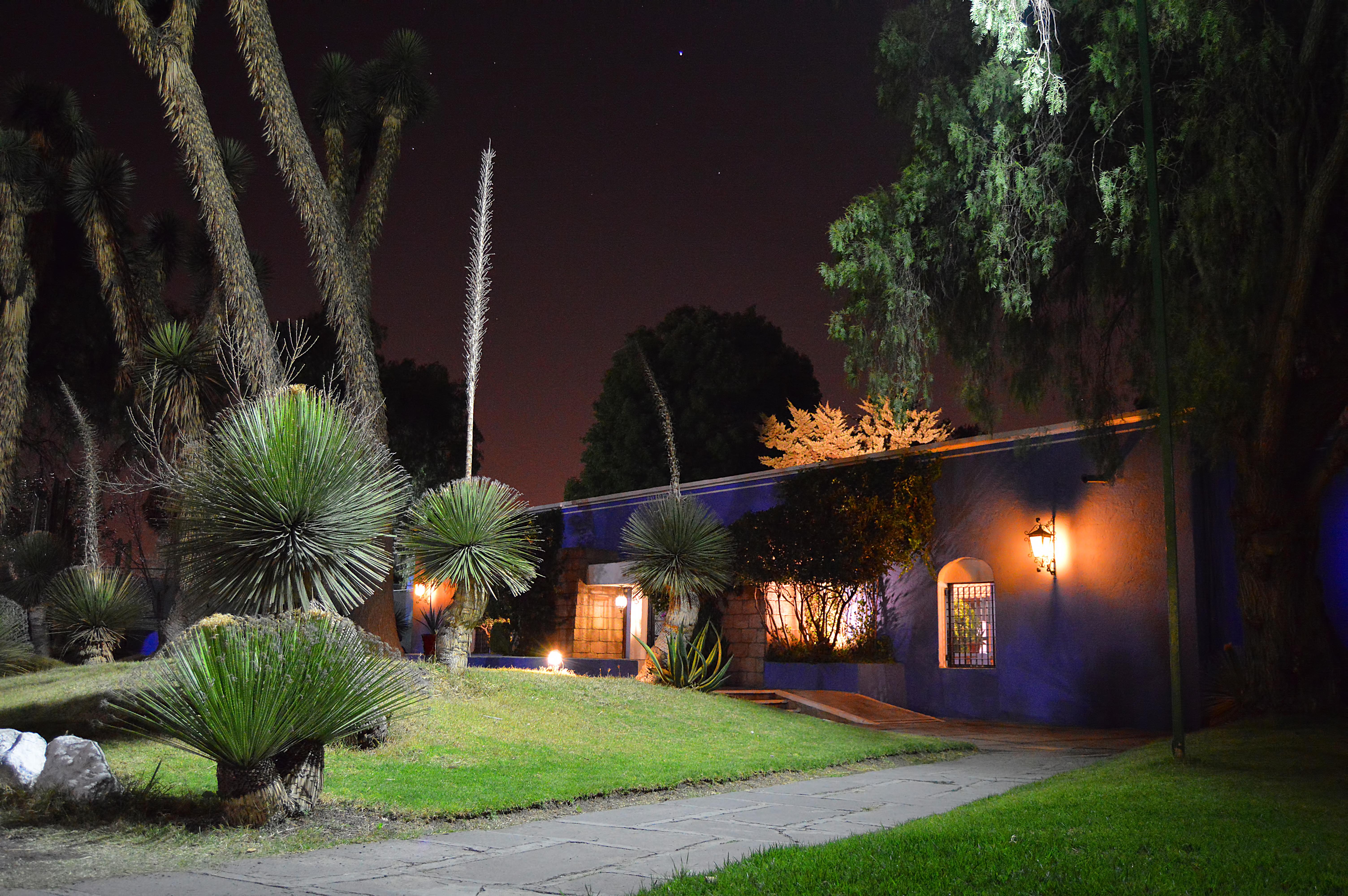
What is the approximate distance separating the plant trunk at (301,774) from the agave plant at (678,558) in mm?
9152

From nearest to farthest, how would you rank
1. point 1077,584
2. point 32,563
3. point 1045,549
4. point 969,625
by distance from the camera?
point 1077,584, point 1045,549, point 969,625, point 32,563

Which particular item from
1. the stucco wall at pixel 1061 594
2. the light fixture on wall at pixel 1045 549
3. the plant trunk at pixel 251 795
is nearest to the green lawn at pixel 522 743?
the plant trunk at pixel 251 795

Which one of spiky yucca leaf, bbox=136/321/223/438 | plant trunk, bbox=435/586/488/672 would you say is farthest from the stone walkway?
spiky yucca leaf, bbox=136/321/223/438

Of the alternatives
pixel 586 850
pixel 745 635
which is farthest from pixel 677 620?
pixel 586 850

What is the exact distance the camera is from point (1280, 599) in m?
12.2

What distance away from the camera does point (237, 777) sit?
6.16 meters

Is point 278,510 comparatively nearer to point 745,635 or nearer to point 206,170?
point 206,170

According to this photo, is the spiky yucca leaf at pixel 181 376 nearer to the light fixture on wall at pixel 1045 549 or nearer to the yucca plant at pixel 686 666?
the yucca plant at pixel 686 666

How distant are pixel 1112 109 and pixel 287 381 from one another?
33.3 ft

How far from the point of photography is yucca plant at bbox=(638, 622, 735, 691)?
1485 centimetres

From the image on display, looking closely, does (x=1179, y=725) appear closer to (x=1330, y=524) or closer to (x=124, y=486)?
(x=1330, y=524)

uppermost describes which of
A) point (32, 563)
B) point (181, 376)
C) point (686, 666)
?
point (181, 376)

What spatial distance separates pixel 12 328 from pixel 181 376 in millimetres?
9098

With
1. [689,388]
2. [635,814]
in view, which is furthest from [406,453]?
[635,814]
